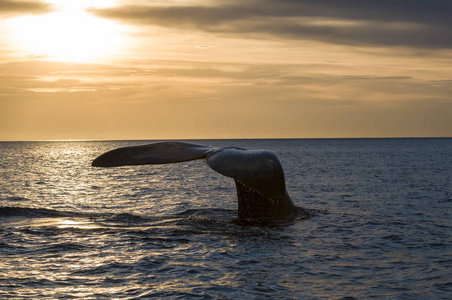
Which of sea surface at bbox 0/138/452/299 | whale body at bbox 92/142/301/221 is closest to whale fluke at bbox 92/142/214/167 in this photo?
whale body at bbox 92/142/301/221

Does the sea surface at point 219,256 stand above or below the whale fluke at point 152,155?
below

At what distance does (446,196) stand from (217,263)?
20.8 m

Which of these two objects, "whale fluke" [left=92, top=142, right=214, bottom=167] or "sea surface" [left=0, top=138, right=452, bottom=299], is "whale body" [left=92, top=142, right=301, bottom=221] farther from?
"sea surface" [left=0, top=138, right=452, bottom=299]

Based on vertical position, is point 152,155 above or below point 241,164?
above

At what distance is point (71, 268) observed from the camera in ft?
36.5

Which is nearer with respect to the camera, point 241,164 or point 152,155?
point 241,164

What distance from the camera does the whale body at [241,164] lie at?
390 inches

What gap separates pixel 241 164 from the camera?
10.4 meters

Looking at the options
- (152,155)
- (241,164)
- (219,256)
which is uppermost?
(152,155)

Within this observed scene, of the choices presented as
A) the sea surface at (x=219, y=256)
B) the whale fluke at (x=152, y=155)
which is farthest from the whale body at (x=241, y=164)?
the sea surface at (x=219, y=256)

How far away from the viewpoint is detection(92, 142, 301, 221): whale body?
9.91 metres

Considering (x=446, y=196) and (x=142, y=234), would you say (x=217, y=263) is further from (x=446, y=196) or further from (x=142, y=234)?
(x=446, y=196)

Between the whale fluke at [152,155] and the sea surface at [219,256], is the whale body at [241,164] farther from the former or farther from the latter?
the sea surface at [219,256]

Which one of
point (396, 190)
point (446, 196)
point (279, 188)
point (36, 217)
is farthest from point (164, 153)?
point (396, 190)
